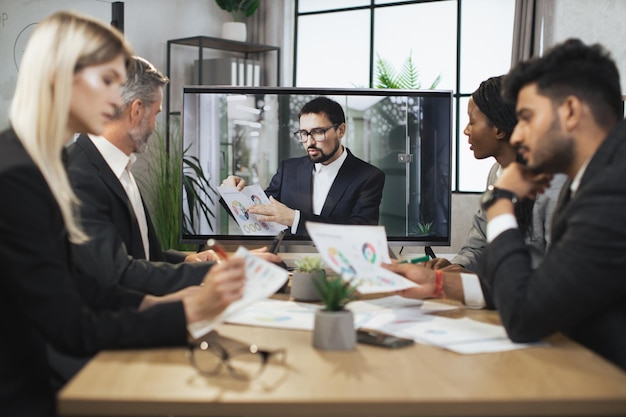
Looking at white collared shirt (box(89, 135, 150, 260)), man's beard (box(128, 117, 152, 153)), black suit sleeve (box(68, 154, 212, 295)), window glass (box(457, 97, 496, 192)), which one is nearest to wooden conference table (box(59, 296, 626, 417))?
black suit sleeve (box(68, 154, 212, 295))

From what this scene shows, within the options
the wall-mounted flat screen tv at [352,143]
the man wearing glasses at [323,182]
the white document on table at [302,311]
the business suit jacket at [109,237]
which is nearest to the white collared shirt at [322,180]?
the man wearing glasses at [323,182]

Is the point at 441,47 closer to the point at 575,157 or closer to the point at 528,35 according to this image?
the point at 528,35

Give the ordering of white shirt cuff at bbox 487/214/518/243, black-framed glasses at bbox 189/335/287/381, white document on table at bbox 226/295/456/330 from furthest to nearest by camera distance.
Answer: white document on table at bbox 226/295/456/330, white shirt cuff at bbox 487/214/518/243, black-framed glasses at bbox 189/335/287/381

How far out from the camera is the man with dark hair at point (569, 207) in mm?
1643

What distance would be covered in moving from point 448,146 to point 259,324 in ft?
7.36

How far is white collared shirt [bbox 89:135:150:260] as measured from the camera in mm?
2805

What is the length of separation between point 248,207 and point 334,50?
9.63 ft

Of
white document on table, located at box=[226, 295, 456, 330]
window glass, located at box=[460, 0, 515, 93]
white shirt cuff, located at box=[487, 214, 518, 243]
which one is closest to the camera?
white shirt cuff, located at box=[487, 214, 518, 243]

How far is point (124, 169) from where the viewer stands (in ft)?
9.45

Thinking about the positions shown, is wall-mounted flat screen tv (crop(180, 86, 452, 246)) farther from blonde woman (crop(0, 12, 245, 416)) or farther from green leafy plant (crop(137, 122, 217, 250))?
blonde woman (crop(0, 12, 245, 416))

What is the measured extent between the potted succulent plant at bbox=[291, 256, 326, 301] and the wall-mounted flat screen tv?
158 cm

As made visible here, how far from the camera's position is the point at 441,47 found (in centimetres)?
615

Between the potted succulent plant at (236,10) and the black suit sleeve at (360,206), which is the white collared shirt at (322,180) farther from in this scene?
the potted succulent plant at (236,10)

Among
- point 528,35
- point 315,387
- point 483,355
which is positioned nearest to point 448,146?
point 528,35
